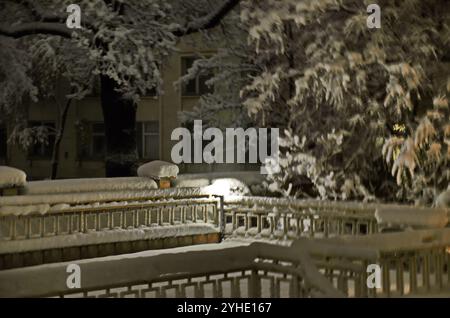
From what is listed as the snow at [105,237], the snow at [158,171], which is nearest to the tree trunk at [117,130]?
the snow at [158,171]

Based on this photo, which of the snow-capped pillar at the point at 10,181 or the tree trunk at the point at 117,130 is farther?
the tree trunk at the point at 117,130

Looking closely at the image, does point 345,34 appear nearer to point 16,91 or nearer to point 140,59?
point 140,59

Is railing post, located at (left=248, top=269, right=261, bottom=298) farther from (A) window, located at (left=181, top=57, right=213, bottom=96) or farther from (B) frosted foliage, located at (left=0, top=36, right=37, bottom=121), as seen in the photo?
(A) window, located at (left=181, top=57, right=213, bottom=96)

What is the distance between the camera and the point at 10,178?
1587cm

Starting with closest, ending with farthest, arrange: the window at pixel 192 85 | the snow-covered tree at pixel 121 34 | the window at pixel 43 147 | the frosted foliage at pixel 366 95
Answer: the frosted foliage at pixel 366 95, the snow-covered tree at pixel 121 34, the window at pixel 192 85, the window at pixel 43 147

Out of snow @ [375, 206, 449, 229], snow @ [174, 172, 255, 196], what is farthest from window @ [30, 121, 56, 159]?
snow @ [375, 206, 449, 229]

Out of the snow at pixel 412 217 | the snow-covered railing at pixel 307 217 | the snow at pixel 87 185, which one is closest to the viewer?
the snow at pixel 412 217

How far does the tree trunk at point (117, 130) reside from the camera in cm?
2297

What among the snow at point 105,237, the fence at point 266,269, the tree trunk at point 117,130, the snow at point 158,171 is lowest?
the snow at point 105,237

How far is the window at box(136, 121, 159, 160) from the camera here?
4141cm

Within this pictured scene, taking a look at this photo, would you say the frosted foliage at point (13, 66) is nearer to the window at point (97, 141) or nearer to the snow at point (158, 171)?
the snow at point (158, 171)

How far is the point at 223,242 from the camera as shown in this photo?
61.2ft

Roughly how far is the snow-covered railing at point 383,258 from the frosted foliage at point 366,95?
2803 mm
